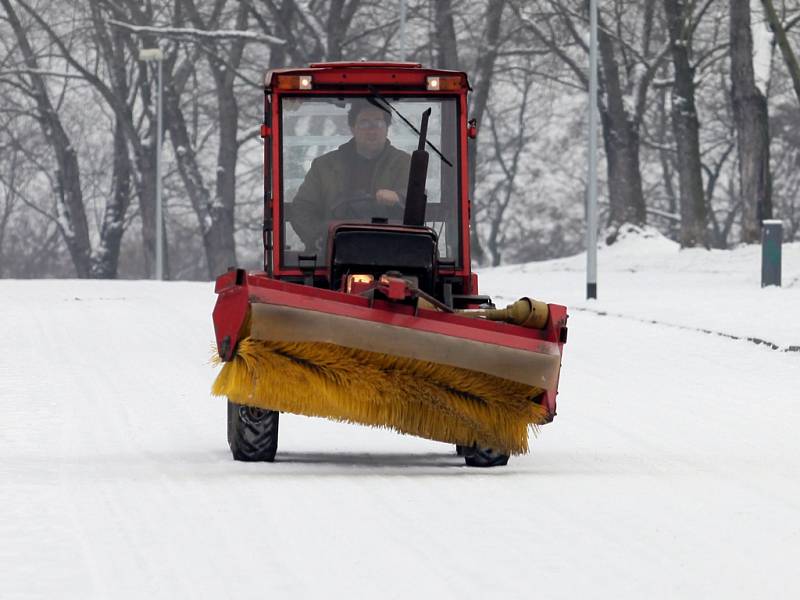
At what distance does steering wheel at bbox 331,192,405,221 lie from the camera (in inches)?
397

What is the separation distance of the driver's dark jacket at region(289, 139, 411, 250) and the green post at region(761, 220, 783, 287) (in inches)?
624

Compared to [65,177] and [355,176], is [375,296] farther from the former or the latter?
[65,177]

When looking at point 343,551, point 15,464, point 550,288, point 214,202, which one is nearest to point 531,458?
point 15,464

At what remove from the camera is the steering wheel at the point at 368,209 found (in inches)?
397

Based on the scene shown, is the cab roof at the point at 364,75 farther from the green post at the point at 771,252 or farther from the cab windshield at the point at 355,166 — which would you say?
the green post at the point at 771,252

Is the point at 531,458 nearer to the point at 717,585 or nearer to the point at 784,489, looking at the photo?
the point at 784,489

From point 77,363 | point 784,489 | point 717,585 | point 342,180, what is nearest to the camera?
point 717,585

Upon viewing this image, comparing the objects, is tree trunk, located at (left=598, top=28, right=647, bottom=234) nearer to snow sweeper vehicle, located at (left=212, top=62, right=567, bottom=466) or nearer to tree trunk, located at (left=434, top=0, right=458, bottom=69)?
tree trunk, located at (left=434, top=0, right=458, bottom=69)

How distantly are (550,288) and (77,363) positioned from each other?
14279 millimetres

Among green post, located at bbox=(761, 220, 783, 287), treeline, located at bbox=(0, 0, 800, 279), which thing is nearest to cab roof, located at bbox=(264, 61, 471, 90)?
green post, located at bbox=(761, 220, 783, 287)

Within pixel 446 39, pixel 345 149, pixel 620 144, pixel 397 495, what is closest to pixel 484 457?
pixel 397 495

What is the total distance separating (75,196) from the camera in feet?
165

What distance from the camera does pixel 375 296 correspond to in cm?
853

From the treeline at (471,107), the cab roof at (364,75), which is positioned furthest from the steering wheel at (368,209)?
the treeline at (471,107)
